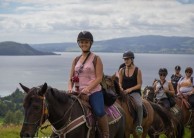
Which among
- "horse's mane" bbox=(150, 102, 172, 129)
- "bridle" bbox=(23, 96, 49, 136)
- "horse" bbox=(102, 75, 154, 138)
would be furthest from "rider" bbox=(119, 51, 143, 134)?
"bridle" bbox=(23, 96, 49, 136)

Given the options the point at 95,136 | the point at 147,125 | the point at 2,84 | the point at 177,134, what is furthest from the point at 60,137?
the point at 2,84

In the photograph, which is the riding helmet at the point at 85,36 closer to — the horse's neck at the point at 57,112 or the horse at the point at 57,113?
the horse at the point at 57,113

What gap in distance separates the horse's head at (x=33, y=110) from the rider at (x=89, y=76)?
1472 mm

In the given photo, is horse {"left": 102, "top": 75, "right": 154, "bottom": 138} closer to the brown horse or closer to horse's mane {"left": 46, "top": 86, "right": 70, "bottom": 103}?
horse's mane {"left": 46, "top": 86, "right": 70, "bottom": 103}

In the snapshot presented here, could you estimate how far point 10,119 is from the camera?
78938 mm

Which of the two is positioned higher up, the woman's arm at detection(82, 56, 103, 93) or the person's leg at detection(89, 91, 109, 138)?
the woman's arm at detection(82, 56, 103, 93)

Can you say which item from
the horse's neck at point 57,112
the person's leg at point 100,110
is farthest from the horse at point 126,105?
the horse's neck at point 57,112

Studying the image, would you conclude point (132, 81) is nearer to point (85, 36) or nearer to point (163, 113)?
point (163, 113)

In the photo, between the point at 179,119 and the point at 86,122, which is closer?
the point at 86,122

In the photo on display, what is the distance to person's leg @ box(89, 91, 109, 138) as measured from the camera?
7.05m

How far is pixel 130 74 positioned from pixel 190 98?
5.74 m

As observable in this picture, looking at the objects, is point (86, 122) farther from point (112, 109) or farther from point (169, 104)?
point (169, 104)

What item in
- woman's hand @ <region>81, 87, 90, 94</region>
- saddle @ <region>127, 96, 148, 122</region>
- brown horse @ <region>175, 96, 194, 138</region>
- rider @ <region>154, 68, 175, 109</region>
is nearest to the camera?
woman's hand @ <region>81, 87, 90, 94</region>

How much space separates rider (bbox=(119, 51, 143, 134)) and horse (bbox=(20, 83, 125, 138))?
137 inches
